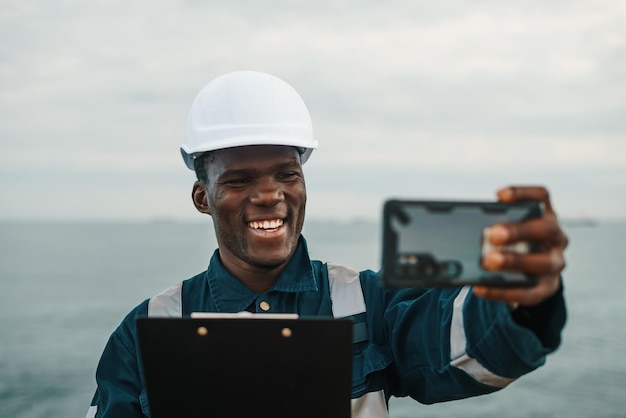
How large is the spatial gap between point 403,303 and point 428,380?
287 mm

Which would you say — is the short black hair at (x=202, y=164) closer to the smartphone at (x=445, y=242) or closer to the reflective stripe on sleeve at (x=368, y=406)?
the reflective stripe on sleeve at (x=368, y=406)

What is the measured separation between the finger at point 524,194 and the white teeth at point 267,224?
1116 mm

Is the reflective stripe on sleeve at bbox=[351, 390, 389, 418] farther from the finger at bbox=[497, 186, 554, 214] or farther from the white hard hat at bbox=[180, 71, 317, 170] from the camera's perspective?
the finger at bbox=[497, 186, 554, 214]

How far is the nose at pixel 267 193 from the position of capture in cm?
257

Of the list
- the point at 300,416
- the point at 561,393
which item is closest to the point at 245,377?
the point at 300,416

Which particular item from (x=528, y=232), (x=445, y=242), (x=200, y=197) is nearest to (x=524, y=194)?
(x=528, y=232)

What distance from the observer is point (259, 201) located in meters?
2.58

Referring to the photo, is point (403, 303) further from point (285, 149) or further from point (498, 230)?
point (498, 230)

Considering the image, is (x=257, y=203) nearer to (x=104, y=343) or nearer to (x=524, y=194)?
(x=524, y=194)

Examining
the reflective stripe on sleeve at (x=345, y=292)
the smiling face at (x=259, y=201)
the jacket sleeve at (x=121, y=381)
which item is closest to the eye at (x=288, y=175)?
the smiling face at (x=259, y=201)

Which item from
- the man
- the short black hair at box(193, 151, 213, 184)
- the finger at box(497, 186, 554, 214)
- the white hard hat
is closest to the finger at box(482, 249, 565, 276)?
the finger at box(497, 186, 554, 214)

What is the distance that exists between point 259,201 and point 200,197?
51cm

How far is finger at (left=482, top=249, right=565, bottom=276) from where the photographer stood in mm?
1589

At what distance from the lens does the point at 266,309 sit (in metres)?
2.66
